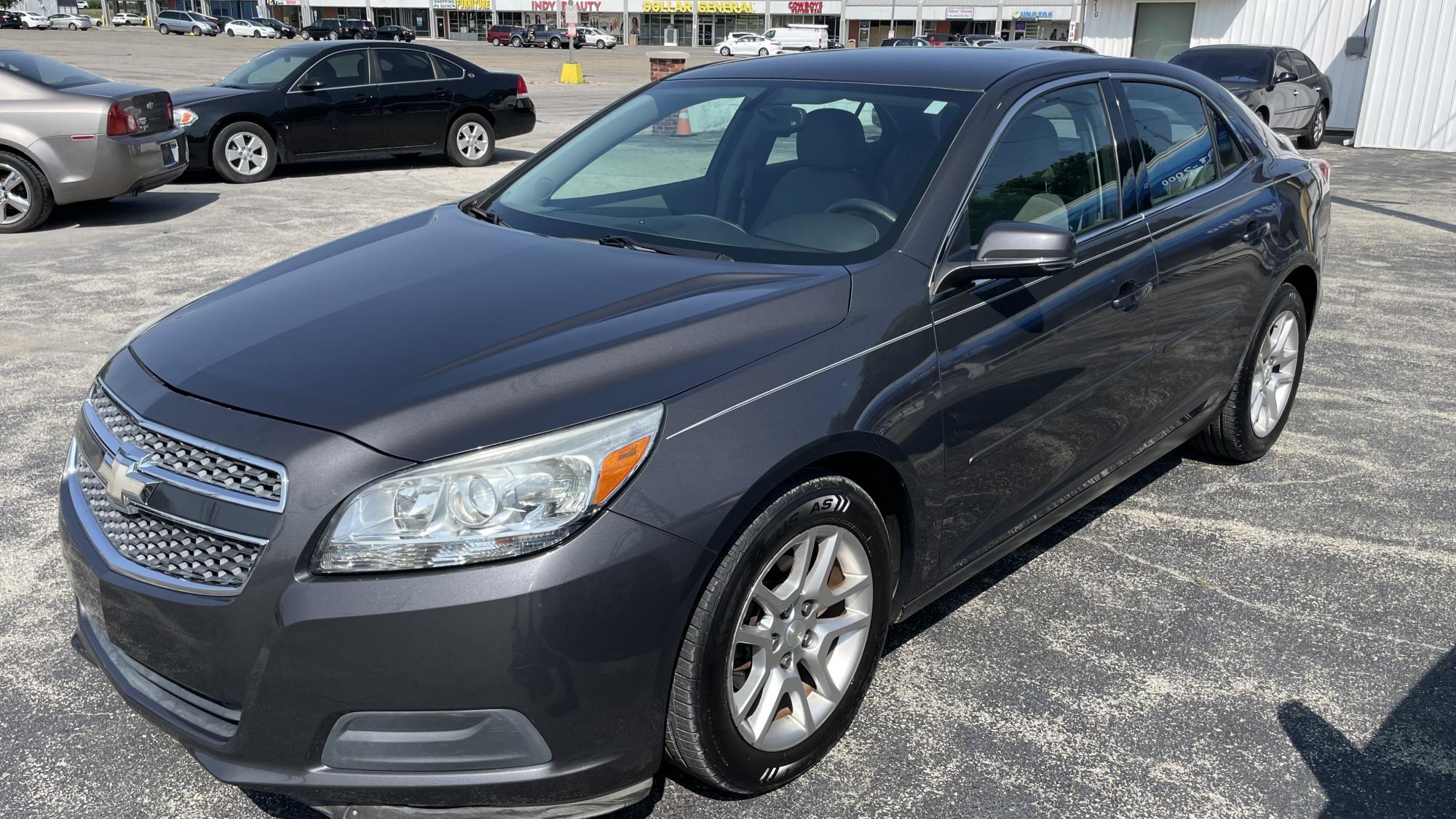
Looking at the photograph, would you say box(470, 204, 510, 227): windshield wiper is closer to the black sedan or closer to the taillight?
the taillight

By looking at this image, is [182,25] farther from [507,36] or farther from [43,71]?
[43,71]

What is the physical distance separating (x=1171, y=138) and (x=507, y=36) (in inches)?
3029

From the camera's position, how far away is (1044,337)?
3.24m

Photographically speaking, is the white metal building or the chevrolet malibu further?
the white metal building

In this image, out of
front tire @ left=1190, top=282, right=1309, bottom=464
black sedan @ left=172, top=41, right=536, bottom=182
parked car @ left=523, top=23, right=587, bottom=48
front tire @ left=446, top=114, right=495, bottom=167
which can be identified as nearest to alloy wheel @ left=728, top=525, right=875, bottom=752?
front tire @ left=1190, top=282, right=1309, bottom=464

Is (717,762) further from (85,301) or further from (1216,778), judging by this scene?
(85,301)

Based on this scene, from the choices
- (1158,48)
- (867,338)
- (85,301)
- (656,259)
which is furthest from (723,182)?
(1158,48)

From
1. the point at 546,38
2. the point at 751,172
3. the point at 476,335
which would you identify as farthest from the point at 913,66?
the point at 546,38

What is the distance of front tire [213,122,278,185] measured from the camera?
40.2ft

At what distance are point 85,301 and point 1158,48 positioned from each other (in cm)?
2304

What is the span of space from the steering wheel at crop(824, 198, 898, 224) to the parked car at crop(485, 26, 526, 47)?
7527 cm

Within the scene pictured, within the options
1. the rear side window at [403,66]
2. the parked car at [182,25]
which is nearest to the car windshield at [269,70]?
the rear side window at [403,66]

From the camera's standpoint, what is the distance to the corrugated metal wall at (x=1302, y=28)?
2091 centimetres

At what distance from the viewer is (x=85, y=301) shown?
7246 millimetres
